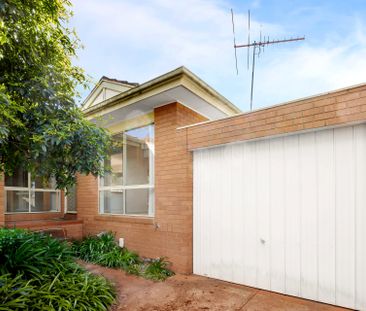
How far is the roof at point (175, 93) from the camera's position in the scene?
490 centimetres

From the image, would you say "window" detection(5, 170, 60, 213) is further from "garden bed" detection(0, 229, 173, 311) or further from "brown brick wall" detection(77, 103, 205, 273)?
"brown brick wall" detection(77, 103, 205, 273)

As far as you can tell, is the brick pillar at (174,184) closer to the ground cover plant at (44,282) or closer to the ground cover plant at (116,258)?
the ground cover plant at (116,258)

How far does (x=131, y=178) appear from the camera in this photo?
6.72 metres

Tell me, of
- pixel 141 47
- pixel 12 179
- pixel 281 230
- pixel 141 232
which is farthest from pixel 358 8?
pixel 12 179

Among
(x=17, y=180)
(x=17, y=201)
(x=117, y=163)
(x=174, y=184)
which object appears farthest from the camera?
(x=17, y=180)

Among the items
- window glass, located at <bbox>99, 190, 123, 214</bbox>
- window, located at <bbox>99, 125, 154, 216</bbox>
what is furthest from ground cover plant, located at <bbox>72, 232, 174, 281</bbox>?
window, located at <bbox>99, 125, 154, 216</bbox>

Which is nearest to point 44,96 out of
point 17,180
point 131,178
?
point 131,178

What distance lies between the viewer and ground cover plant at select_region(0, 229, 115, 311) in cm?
331

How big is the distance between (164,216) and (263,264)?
2216mm

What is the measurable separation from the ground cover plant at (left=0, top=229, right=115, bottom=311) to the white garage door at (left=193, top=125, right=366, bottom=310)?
2.14 meters

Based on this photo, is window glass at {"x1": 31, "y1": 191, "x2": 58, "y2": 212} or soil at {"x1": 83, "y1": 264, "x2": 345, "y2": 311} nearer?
soil at {"x1": 83, "y1": 264, "x2": 345, "y2": 311}

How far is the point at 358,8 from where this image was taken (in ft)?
14.2

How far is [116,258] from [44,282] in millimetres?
2023

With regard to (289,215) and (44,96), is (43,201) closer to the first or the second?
(44,96)
